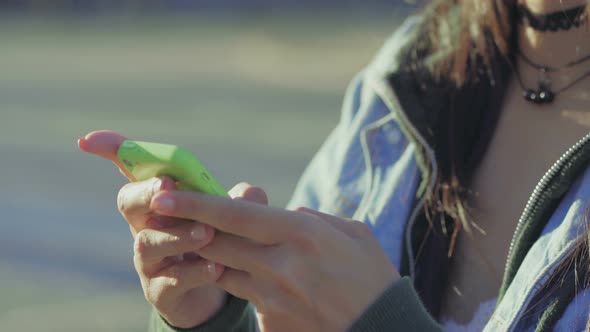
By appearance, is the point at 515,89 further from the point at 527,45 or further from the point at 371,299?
the point at 371,299

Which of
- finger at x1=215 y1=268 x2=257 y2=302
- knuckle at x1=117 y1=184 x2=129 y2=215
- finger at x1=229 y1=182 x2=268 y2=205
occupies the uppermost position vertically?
knuckle at x1=117 y1=184 x2=129 y2=215

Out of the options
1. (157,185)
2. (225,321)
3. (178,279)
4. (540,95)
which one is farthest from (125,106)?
(157,185)

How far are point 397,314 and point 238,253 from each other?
0.74ft

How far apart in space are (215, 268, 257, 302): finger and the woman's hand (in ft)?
0.04

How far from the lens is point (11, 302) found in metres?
4.50

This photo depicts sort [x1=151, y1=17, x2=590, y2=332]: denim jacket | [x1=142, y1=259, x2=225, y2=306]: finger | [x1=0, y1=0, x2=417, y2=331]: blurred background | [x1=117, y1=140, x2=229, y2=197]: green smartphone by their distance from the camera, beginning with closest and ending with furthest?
[x1=117, y1=140, x2=229, y2=197]: green smartphone < [x1=142, y1=259, x2=225, y2=306]: finger < [x1=151, y1=17, x2=590, y2=332]: denim jacket < [x1=0, y1=0, x2=417, y2=331]: blurred background

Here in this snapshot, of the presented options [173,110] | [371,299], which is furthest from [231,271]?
[173,110]

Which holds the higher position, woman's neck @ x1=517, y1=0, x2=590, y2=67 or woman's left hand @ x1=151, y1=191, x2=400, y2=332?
woman's left hand @ x1=151, y1=191, x2=400, y2=332

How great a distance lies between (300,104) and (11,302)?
402cm

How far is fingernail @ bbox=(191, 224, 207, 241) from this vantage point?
135cm

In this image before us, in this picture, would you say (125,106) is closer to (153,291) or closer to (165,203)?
(153,291)

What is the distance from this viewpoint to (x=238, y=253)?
4.46 ft

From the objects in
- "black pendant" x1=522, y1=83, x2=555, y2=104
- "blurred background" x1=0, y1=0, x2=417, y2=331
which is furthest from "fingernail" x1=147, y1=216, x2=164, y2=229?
"blurred background" x1=0, y1=0, x2=417, y2=331

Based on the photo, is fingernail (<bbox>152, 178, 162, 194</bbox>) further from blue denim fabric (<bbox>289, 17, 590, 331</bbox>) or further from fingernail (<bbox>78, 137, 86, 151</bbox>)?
blue denim fabric (<bbox>289, 17, 590, 331</bbox>)
